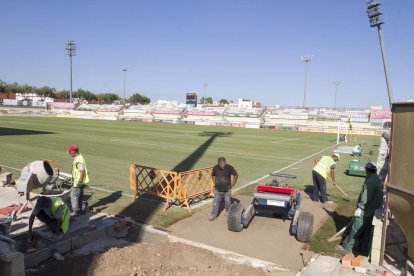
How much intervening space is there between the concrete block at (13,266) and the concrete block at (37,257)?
1149 millimetres

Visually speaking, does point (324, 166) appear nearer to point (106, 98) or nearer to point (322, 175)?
point (322, 175)

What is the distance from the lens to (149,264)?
681 centimetres

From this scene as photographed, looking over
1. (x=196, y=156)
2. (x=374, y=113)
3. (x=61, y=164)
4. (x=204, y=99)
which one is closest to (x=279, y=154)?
(x=196, y=156)

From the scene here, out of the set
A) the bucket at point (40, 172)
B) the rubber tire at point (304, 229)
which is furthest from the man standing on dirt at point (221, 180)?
the bucket at point (40, 172)

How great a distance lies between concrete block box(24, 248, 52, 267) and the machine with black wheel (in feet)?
13.7

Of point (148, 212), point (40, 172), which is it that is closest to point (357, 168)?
point (148, 212)

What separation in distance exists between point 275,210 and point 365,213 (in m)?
2.78

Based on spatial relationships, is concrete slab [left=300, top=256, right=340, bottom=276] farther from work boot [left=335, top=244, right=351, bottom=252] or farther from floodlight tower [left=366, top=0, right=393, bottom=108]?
floodlight tower [left=366, top=0, right=393, bottom=108]

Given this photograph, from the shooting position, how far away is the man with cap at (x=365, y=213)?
764cm

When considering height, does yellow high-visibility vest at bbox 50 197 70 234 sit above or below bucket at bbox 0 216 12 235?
above

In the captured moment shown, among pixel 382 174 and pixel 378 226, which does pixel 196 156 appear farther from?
pixel 378 226

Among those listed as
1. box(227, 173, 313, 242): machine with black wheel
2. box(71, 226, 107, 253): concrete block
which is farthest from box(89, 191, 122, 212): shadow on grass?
box(227, 173, 313, 242): machine with black wheel

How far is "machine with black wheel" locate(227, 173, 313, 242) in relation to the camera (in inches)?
328

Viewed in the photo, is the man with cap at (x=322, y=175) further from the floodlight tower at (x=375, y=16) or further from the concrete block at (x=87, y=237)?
the floodlight tower at (x=375, y=16)
